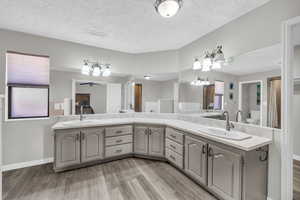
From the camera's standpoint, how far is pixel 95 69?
3.12 metres

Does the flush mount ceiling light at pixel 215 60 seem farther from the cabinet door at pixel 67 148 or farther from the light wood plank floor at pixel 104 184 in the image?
the cabinet door at pixel 67 148

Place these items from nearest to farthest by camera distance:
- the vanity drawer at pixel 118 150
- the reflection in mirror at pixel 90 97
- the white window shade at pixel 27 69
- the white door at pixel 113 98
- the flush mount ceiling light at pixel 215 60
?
the flush mount ceiling light at pixel 215 60 < the white window shade at pixel 27 69 < the vanity drawer at pixel 118 150 < the reflection in mirror at pixel 90 97 < the white door at pixel 113 98

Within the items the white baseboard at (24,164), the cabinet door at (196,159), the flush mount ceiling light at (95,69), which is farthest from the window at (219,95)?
the white baseboard at (24,164)

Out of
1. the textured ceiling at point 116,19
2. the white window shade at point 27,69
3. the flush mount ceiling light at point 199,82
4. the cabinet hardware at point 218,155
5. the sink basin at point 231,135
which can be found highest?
the textured ceiling at point 116,19

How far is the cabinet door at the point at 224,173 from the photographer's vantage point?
1.53 meters

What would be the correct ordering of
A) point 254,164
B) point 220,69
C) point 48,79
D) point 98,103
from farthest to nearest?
1. point 98,103
2. point 48,79
3. point 220,69
4. point 254,164

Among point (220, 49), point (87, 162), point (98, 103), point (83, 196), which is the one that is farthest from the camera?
point (98, 103)

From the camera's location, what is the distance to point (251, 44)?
1911 millimetres

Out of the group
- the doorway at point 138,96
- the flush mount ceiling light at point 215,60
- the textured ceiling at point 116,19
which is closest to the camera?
the textured ceiling at point 116,19

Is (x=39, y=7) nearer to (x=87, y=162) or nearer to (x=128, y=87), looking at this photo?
(x=128, y=87)

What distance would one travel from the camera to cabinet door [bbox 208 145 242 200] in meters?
1.53

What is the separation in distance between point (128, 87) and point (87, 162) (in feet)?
6.28

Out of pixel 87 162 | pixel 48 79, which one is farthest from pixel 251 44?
pixel 48 79

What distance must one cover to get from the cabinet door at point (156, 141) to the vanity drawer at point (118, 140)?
0.48 metres
